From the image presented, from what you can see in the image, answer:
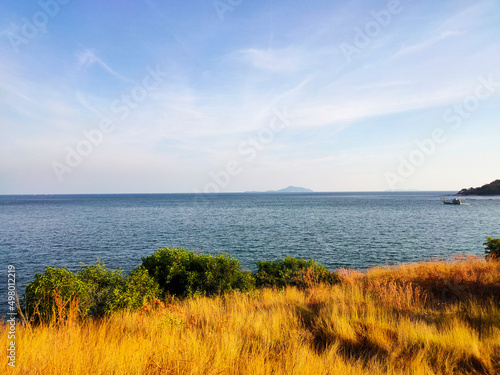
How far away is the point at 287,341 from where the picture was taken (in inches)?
201

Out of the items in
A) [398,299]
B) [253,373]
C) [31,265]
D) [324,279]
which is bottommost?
[31,265]

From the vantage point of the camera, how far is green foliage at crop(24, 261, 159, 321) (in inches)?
268

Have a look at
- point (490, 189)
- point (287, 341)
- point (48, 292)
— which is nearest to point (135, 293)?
point (48, 292)

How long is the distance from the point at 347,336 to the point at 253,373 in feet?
8.76

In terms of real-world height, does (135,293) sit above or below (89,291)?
below

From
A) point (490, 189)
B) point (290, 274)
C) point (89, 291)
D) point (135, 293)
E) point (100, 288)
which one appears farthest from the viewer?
point (490, 189)

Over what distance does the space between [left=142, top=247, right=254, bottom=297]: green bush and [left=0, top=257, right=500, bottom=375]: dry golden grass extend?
292cm

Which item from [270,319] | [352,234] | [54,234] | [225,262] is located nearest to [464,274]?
[270,319]

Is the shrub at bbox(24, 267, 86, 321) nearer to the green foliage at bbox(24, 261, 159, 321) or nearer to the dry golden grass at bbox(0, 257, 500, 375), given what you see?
the green foliage at bbox(24, 261, 159, 321)

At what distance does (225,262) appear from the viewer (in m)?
12.3

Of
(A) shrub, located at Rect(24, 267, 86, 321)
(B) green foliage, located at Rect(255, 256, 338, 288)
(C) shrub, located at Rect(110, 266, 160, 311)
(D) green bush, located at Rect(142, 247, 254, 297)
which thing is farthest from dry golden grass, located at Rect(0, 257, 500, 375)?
(B) green foliage, located at Rect(255, 256, 338, 288)

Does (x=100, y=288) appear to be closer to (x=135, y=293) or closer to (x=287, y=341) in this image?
(x=135, y=293)

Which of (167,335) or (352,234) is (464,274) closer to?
(167,335)

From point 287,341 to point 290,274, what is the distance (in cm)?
895
